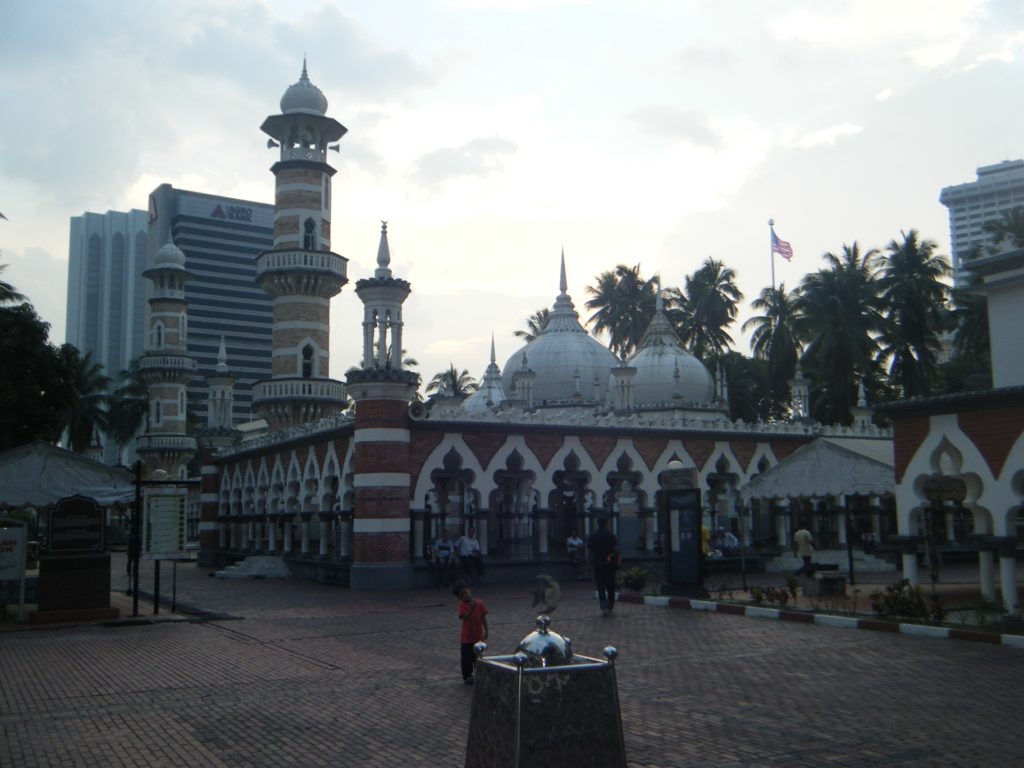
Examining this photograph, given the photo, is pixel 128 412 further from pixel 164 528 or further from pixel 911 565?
pixel 911 565

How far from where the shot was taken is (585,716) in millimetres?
5570

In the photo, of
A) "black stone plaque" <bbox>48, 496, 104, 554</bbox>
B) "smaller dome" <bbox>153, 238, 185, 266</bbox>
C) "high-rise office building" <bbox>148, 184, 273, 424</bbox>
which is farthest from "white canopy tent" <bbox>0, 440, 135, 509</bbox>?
"high-rise office building" <bbox>148, 184, 273, 424</bbox>

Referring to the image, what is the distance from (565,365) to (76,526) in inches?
1135

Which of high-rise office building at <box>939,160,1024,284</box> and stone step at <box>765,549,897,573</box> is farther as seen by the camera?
high-rise office building at <box>939,160,1024,284</box>

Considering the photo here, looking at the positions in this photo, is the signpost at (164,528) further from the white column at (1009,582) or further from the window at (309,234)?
the window at (309,234)

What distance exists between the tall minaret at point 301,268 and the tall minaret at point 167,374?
56.9 ft

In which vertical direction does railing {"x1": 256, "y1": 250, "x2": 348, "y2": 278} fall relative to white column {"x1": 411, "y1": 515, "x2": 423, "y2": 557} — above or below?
above

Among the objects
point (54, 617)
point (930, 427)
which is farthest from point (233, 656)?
point (930, 427)

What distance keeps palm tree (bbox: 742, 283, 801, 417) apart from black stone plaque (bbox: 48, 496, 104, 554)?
127ft

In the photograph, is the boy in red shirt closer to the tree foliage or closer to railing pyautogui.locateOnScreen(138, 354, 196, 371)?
the tree foliage

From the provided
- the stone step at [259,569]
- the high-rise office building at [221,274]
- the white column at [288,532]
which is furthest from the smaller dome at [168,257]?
the high-rise office building at [221,274]

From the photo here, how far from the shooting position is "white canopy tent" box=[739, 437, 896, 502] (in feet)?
75.7

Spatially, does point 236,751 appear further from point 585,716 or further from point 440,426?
point 440,426

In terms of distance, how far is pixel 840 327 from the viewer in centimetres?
4541
